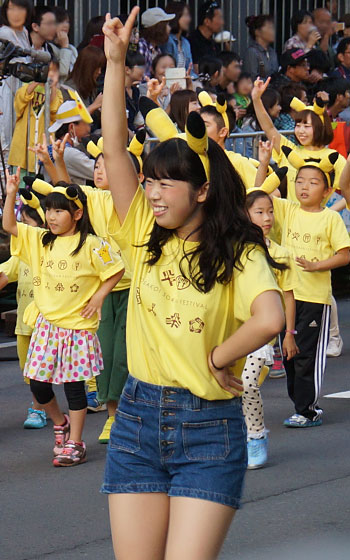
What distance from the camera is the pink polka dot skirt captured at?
6414 mm

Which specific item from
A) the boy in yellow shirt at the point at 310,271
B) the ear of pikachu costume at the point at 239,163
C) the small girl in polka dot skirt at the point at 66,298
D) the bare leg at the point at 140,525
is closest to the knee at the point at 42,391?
the small girl in polka dot skirt at the point at 66,298

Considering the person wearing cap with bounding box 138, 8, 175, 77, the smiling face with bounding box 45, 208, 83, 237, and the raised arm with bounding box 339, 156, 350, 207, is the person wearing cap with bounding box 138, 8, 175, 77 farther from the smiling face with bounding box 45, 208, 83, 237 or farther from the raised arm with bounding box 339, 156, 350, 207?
the smiling face with bounding box 45, 208, 83, 237

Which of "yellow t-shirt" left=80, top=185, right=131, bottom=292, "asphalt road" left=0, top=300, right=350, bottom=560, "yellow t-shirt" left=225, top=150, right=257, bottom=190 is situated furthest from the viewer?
"yellow t-shirt" left=225, top=150, right=257, bottom=190

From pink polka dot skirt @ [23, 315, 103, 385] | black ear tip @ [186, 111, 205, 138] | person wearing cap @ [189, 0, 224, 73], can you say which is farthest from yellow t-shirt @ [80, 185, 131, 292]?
person wearing cap @ [189, 0, 224, 73]

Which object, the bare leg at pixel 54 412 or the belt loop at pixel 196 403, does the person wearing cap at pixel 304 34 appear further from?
the belt loop at pixel 196 403

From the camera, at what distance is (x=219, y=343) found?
3428mm

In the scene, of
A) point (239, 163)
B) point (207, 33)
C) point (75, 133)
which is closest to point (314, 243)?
point (239, 163)

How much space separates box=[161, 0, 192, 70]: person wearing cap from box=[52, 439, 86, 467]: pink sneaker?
745 centimetres

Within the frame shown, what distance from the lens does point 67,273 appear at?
651 centimetres

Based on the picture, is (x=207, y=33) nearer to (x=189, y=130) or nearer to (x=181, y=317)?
(x=189, y=130)

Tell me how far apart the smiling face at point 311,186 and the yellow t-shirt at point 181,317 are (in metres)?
4.05

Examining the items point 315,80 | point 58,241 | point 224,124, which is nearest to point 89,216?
point 58,241

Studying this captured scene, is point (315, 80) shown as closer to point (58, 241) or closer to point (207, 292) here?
point (58, 241)

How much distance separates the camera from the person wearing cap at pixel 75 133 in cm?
973
